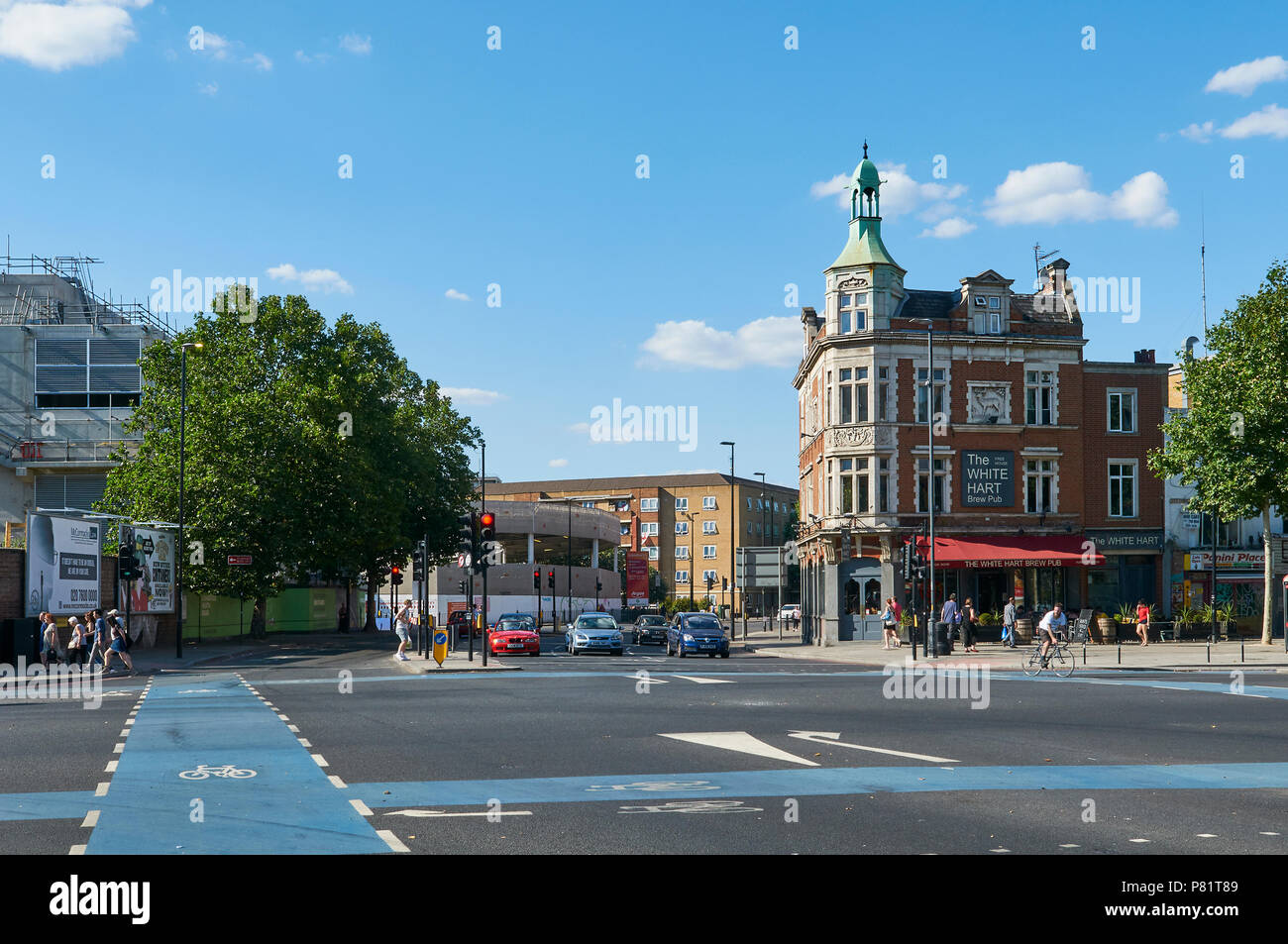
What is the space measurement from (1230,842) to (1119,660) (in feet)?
87.2

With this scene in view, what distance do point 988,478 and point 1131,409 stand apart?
7.32m

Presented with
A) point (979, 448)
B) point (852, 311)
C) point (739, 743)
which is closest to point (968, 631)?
point (979, 448)

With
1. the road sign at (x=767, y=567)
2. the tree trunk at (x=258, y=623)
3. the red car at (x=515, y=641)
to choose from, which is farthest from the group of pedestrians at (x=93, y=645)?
the road sign at (x=767, y=567)

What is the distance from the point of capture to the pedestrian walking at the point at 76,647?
34.8 meters

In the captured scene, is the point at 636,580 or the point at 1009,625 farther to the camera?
the point at 636,580

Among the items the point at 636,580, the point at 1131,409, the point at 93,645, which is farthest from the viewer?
the point at 636,580

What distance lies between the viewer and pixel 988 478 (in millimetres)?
52125

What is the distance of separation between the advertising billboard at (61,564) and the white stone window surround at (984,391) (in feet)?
108

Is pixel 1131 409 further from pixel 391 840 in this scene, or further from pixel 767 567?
pixel 391 840

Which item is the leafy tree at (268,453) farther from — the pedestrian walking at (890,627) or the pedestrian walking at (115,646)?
the pedestrian walking at (890,627)

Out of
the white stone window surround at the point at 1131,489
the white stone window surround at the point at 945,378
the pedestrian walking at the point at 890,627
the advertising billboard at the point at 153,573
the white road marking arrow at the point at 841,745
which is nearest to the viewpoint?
the white road marking arrow at the point at 841,745

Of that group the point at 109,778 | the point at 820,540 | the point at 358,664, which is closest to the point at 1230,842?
the point at 109,778

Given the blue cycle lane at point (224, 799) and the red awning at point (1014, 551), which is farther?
the red awning at point (1014, 551)

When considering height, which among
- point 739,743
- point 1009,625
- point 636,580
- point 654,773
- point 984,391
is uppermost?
point 984,391
